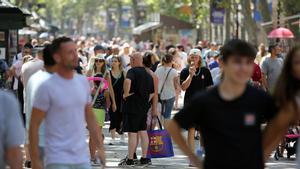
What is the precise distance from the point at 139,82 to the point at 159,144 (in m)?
0.91

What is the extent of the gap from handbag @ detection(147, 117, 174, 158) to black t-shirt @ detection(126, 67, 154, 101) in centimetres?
47

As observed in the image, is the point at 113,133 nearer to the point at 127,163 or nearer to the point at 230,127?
the point at 127,163

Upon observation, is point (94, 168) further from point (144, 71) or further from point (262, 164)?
point (262, 164)

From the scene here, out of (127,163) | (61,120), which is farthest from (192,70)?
(61,120)

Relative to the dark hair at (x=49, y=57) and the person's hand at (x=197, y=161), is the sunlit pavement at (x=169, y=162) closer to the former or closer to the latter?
the dark hair at (x=49, y=57)

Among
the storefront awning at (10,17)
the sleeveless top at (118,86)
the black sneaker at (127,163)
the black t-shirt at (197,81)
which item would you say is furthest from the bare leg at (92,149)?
the storefront awning at (10,17)

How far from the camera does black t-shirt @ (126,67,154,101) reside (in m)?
14.0

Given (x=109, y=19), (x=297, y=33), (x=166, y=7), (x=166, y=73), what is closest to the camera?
(x=166, y=73)

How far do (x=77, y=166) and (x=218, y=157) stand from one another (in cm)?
147

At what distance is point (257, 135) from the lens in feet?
20.1

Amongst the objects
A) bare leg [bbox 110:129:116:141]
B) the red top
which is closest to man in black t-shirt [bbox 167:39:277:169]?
the red top

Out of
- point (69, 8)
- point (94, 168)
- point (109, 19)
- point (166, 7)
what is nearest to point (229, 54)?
point (94, 168)

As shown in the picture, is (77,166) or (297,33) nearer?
(77,166)

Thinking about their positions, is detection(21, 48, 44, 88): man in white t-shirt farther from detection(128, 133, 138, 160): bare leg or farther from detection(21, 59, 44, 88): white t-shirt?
detection(128, 133, 138, 160): bare leg
